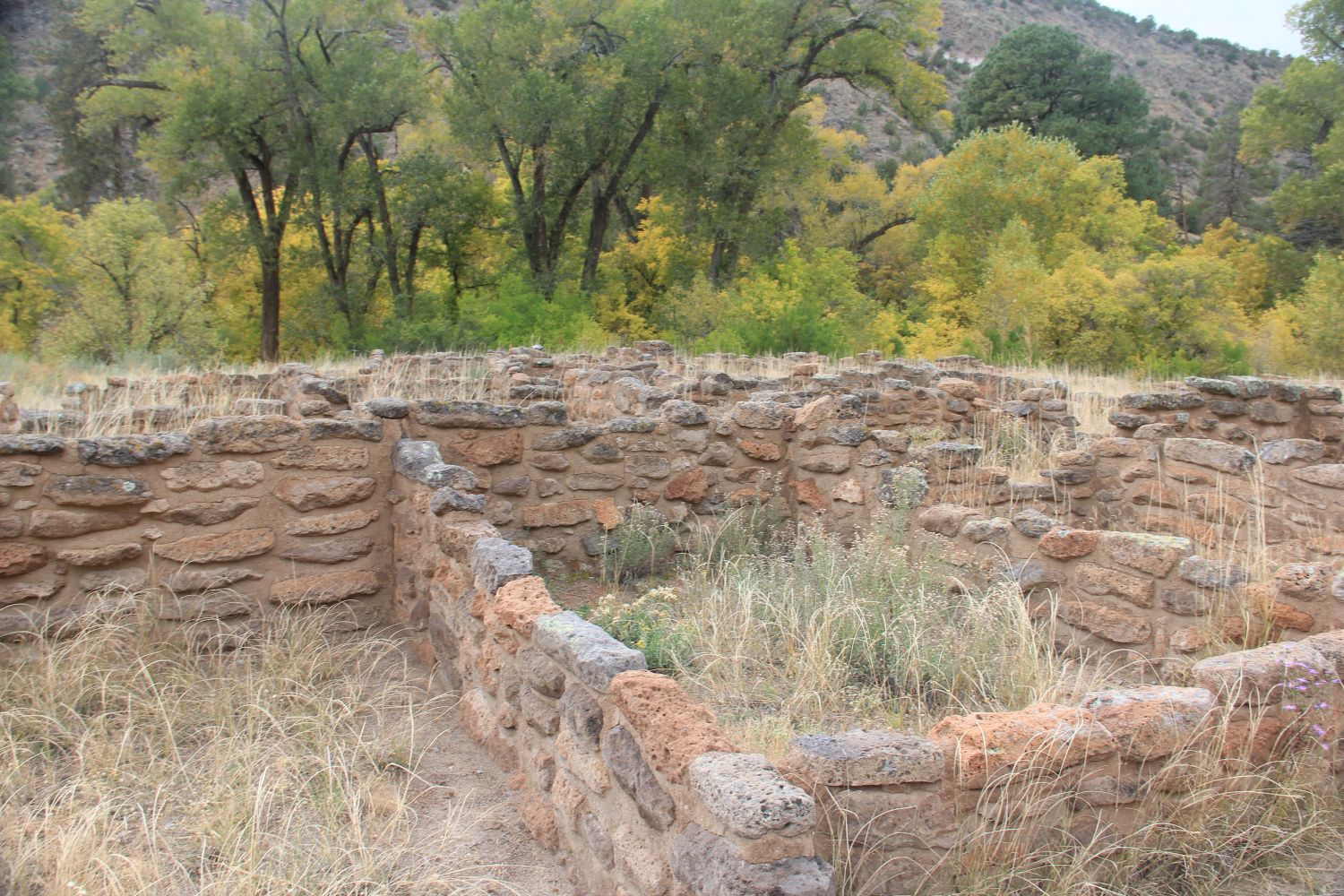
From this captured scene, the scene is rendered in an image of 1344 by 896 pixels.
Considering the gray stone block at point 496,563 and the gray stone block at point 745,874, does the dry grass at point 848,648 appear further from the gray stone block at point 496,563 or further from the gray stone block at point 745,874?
the gray stone block at point 745,874

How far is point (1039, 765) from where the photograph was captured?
106 inches

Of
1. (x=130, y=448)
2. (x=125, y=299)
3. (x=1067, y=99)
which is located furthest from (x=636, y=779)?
(x=1067, y=99)

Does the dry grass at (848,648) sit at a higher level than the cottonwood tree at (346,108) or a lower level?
lower

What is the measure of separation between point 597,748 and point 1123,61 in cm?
7290

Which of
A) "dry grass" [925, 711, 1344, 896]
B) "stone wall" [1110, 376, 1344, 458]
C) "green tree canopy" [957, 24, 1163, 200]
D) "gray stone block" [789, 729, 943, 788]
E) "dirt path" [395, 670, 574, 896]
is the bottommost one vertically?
"dirt path" [395, 670, 574, 896]

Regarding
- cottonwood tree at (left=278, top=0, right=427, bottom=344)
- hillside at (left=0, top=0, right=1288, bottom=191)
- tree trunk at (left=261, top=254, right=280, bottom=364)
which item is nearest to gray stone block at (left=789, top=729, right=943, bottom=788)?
cottonwood tree at (left=278, top=0, right=427, bottom=344)

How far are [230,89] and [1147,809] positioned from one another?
21.9 m

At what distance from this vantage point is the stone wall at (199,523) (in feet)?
14.4

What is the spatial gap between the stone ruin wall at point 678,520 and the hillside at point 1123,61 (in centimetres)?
4712

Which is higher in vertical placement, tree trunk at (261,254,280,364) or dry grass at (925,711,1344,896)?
tree trunk at (261,254,280,364)

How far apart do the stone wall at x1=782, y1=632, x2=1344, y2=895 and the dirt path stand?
112 cm

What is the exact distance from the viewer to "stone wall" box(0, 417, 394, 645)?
4.38 metres

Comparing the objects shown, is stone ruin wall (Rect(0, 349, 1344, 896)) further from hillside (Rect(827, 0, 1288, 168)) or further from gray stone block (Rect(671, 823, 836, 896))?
hillside (Rect(827, 0, 1288, 168))

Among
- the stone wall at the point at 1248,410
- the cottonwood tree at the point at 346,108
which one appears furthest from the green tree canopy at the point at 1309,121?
the cottonwood tree at the point at 346,108
